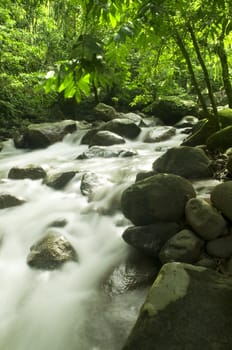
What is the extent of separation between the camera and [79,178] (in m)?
7.06

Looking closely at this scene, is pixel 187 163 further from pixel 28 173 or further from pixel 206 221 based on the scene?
pixel 28 173

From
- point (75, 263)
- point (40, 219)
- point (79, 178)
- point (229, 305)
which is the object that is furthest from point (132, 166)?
point (229, 305)

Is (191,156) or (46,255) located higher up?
(191,156)

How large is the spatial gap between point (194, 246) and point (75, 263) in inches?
58.6

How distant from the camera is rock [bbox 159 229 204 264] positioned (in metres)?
3.57

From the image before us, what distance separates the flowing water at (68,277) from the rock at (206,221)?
0.88 m

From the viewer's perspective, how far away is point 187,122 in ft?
41.3

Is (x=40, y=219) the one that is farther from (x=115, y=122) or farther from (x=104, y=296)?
(x=115, y=122)

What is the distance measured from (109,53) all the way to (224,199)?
7.77ft

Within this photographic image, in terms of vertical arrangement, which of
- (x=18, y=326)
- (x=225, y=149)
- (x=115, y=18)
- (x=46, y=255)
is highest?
(x=115, y=18)

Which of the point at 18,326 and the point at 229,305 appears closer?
the point at 229,305

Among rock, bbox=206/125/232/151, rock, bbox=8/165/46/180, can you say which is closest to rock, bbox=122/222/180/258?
rock, bbox=206/125/232/151

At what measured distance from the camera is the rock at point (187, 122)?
485 inches

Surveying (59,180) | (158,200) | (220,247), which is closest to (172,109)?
(59,180)
